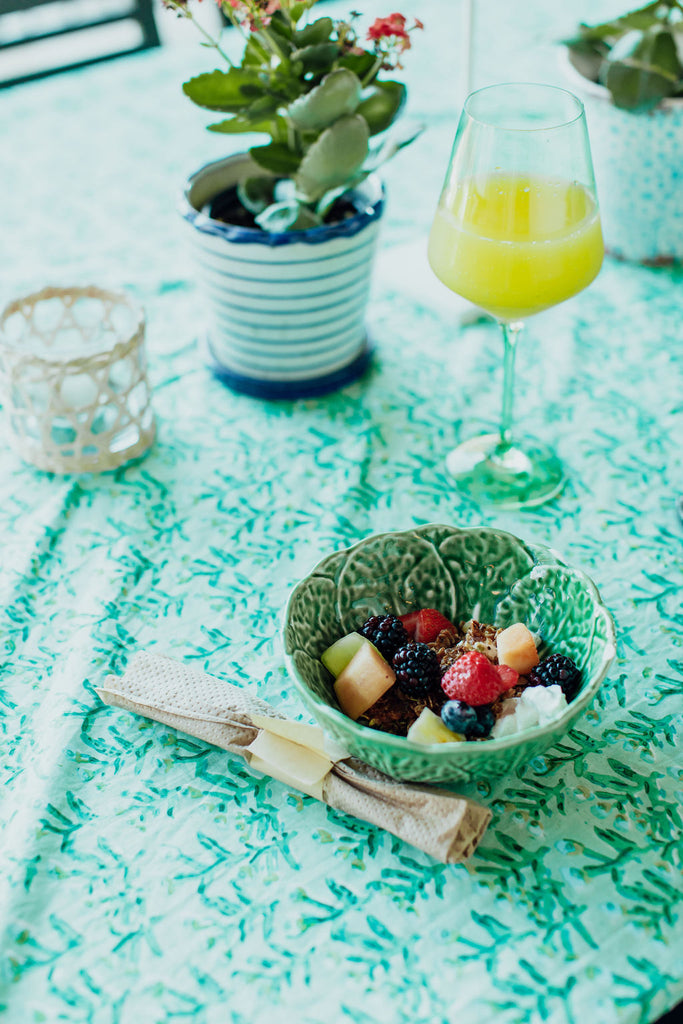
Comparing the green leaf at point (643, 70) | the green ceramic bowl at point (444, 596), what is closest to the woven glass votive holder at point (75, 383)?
the green ceramic bowl at point (444, 596)

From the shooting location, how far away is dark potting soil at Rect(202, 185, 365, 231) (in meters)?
1.12

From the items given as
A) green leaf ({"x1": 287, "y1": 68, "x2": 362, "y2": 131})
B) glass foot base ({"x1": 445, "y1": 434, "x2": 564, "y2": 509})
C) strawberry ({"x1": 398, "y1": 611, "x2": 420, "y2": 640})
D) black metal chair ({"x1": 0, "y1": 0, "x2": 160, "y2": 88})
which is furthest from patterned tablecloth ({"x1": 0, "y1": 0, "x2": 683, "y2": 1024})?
black metal chair ({"x1": 0, "y1": 0, "x2": 160, "y2": 88})

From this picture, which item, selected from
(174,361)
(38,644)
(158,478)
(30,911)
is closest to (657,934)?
(30,911)

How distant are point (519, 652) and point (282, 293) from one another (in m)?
0.55

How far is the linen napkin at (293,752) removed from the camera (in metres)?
0.64

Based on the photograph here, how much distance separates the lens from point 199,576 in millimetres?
917

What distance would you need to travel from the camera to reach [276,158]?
105cm

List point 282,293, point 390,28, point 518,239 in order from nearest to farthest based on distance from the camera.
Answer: point 518,239
point 390,28
point 282,293

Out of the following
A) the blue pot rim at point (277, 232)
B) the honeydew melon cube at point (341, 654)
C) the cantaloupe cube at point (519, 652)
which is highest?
the blue pot rim at point (277, 232)

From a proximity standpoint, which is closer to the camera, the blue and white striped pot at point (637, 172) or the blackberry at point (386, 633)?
the blackberry at point (386, 633)

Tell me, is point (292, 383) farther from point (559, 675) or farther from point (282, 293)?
point (559, 675)

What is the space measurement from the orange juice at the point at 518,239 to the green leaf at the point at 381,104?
0.61ft

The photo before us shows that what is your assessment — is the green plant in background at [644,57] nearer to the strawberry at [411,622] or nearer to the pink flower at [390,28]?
the pink flower at [390,28]

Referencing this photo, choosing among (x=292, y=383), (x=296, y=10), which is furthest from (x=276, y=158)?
(x=292, y=383)
